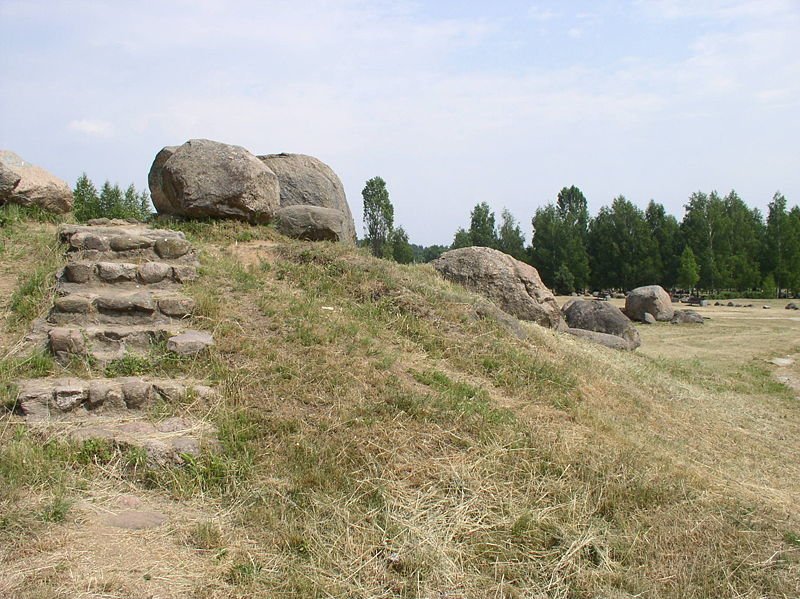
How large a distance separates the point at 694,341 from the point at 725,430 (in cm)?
1014

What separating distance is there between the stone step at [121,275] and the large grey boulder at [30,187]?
107 inches

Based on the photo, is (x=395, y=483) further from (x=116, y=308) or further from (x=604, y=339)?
(x=604, y=339)

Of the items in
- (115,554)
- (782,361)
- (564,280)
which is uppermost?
(564,280)

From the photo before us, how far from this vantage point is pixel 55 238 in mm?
7785

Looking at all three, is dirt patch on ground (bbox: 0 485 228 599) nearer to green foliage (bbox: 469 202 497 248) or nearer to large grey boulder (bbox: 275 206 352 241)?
large grey boulder (bbox: 275 206 352 241)

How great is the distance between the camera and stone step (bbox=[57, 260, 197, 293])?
21.8ft

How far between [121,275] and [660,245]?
Result: 155 ft

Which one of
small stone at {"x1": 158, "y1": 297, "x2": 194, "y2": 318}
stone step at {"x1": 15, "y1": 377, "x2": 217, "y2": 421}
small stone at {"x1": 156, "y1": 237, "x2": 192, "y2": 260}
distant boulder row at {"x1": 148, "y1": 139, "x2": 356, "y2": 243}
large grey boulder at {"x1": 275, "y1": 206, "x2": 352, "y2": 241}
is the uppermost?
distant boulder row at {"x1": 148, "y1": 139, "x2": 356, "y2": 243}

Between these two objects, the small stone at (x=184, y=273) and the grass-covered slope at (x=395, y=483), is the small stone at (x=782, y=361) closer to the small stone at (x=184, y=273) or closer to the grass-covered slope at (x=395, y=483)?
the grass-covered slope at (x=395, y=483)

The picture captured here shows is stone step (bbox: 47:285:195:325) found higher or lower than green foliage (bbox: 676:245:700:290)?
lower

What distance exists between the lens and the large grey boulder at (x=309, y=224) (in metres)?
9.44

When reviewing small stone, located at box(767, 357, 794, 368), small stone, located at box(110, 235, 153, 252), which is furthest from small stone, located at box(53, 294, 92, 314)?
small stone, located at box(767, 357, 794, 368)

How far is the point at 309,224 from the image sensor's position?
9461 millimetres

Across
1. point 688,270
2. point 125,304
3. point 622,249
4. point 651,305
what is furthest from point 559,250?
point 125,304
